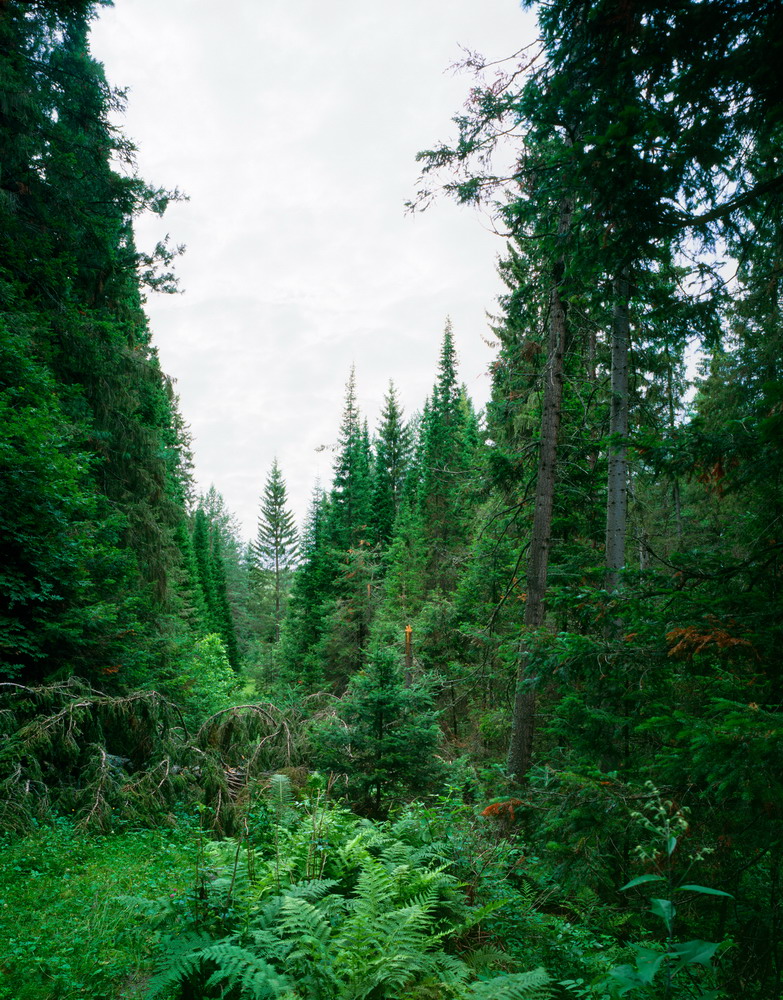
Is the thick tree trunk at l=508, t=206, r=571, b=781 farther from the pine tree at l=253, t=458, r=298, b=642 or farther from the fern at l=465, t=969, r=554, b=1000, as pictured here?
the pine tree at l=253, t=458, r=298, b=642

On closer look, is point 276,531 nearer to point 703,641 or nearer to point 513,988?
point 703,641

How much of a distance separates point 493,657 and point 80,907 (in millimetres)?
8875

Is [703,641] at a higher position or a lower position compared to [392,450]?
lower

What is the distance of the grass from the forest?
28 millimetres

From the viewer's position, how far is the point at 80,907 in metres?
3.95

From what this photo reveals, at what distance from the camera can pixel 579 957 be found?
3.12m

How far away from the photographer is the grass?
306 centimetres

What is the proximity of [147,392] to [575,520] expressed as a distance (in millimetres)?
12141

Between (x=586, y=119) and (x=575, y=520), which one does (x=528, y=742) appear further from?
(x=586, y=119)

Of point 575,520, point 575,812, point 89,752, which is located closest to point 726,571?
point 575,812

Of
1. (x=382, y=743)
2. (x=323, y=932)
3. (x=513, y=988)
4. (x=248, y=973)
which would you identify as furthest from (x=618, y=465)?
(x=248, y=973)

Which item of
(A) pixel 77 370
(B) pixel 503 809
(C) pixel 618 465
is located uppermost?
(A) pixel 77 370

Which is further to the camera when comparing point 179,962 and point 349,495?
point 349,495

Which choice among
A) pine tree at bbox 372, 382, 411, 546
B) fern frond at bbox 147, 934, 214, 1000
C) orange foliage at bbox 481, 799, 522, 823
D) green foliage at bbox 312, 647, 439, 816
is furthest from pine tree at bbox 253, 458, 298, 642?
fern frond at bbox 147, 934, 214, 1000
